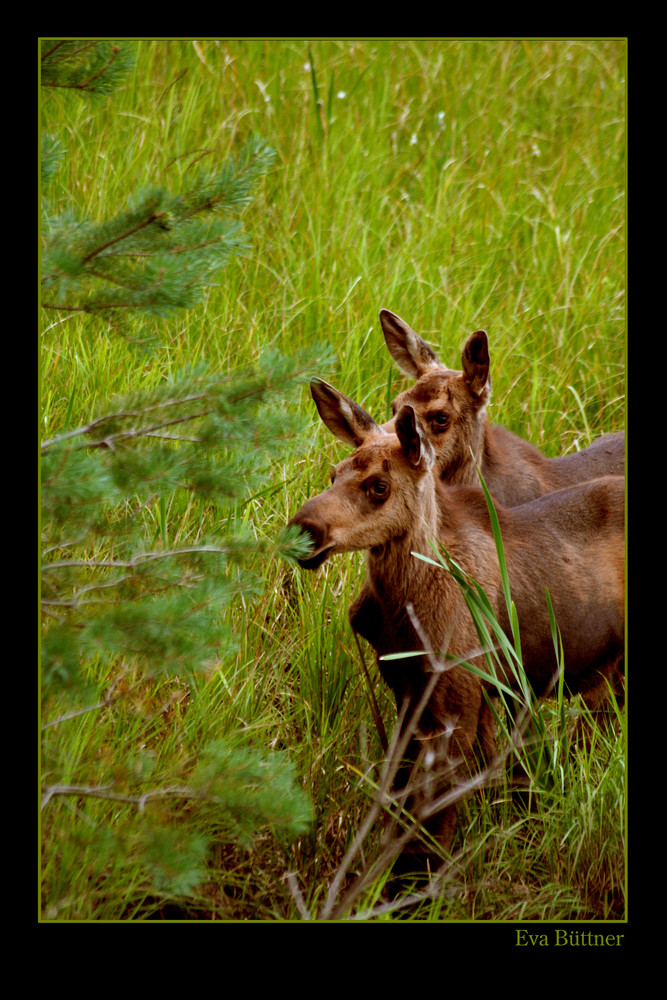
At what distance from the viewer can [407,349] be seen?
6.07 metres

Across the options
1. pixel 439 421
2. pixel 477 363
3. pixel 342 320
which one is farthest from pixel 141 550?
pixel 342 320

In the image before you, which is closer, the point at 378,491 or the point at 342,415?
the point at 378,491

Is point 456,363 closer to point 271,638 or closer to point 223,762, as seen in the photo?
point 271,638

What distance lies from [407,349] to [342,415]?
5.48ft

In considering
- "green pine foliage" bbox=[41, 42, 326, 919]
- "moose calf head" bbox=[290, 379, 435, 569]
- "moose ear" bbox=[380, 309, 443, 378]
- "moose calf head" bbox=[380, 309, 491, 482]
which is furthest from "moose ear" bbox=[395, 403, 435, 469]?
"moose ear" bbox=[380, 309, 443, 378]

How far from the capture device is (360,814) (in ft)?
14.9

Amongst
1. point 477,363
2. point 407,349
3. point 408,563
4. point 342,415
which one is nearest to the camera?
point 342,415

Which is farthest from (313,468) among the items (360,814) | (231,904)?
(231,904)

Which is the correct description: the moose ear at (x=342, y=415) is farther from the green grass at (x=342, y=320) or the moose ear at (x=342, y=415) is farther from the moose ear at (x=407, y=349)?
the moose ear at (x=407, y=349)

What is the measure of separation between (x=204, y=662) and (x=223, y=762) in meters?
0.33

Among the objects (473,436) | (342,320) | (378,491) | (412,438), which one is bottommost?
(473,436)

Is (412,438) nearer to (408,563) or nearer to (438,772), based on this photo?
(408,563)

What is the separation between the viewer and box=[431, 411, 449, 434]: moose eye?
5.76 m

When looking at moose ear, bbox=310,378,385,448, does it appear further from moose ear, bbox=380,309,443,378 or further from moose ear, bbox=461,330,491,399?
moose ear, bbox=380,309,443,378
